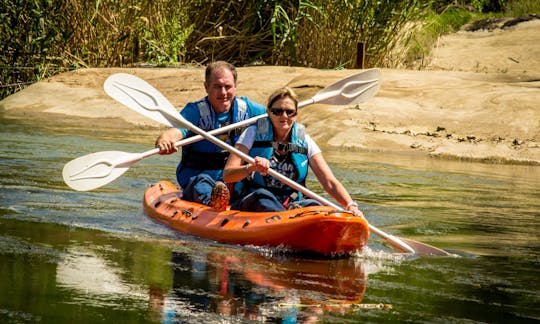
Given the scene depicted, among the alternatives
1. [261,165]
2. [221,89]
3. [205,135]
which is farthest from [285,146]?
[221,89]

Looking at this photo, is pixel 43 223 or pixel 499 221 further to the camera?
pixel 499 221

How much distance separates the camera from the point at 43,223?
666cm

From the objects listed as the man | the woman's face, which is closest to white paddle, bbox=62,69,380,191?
the man

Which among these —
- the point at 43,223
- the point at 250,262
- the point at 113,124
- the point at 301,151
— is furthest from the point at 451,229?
the point at 113,124

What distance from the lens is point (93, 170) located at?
7031 mm

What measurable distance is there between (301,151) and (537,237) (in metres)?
1.73

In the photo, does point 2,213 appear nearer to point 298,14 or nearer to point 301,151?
point 301,151

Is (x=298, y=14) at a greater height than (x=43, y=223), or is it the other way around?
(x=298, y=14)

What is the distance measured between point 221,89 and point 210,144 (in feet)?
1.30

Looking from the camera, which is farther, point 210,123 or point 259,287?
point 210,123

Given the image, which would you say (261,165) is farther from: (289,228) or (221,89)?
(221,89)

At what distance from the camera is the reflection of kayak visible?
593cm

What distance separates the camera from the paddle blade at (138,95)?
730cm

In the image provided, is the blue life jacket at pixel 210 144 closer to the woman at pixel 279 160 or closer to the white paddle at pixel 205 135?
the white paddle at pixel 205 135
